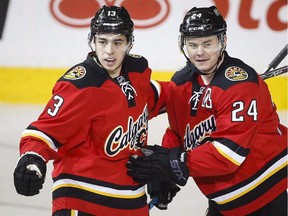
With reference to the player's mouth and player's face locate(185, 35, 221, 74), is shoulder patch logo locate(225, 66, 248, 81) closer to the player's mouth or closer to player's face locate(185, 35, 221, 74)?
player's face locate(185, 35, 221, 74)

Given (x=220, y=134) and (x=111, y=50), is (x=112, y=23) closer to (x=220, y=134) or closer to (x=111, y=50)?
(x=111, y=50)

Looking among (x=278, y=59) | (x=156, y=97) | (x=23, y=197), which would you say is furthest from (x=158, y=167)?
(x=278, y=59)

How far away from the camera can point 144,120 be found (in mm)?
2246

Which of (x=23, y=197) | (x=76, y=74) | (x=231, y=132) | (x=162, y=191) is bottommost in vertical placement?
(x=23, y=197)

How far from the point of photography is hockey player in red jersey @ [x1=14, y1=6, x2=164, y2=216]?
2064 mm

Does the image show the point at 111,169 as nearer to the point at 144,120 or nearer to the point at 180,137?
the point at 144,120

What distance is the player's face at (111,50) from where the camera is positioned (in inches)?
84.4

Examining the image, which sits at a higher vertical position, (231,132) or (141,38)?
(231,132)

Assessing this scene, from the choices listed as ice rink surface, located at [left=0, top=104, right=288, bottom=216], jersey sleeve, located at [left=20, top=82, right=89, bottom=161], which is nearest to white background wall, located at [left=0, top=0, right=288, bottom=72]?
ice rink surface, located at [left=0, top=104, right=288, bottom=216]

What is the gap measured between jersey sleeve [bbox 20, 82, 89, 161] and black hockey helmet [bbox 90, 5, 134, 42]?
224mm

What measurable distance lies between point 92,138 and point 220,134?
0.42m

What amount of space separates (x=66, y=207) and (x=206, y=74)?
2.16 feet

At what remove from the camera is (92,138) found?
2.14 metres

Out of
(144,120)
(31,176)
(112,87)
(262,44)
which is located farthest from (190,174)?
(262,44)
